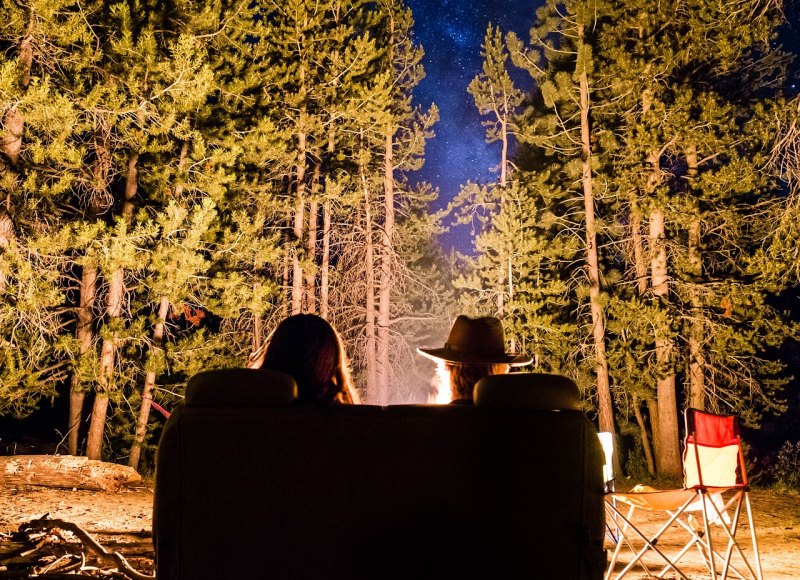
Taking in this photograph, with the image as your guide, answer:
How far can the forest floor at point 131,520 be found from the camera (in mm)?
5914

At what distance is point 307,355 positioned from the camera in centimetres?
293

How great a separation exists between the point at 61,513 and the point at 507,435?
7486mm

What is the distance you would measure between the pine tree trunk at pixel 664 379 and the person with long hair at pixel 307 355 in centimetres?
1262

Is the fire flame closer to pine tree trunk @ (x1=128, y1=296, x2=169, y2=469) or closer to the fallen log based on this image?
the fallen log

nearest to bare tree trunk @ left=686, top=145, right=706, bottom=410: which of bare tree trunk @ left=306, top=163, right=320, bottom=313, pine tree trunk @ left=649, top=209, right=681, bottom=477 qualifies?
pine tree trunk @ left=649, top=209, right=681, bottom=477

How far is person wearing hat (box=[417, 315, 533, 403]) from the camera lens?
3605mm

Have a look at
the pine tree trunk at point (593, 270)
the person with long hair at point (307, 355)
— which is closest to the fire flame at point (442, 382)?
the person with long hair at point (307, 355)

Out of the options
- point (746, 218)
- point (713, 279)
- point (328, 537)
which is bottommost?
point (328, 537)

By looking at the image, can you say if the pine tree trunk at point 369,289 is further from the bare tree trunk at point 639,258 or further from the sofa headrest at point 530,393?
the sofa headrest at point 530,393

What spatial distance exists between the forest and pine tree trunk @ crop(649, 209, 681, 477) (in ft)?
0.16

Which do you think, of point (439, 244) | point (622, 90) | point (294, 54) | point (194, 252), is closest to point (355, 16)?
point (294, 54)

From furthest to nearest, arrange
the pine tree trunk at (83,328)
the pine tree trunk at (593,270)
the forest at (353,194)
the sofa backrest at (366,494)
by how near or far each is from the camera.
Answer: the pine tree trunk at (593,270)
the pine tree trunk at (83,328)
the forest at (353,194)
the sofa backrest at (366,494)

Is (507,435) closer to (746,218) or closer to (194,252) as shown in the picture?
(194,252)

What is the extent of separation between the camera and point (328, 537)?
2.42 m
